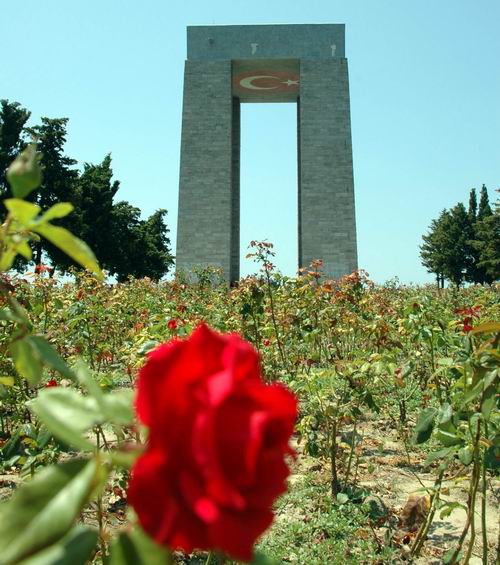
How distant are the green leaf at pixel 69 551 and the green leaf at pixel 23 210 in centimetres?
22

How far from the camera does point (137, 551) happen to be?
0.95 feet


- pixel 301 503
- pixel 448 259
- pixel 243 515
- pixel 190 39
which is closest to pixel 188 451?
pixel 243 515

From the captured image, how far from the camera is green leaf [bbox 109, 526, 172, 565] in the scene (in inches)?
11.2

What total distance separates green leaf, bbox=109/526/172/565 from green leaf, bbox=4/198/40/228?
229mm

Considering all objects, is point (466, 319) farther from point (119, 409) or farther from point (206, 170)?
point (206, 170)

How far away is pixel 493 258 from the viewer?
26828 millimetres

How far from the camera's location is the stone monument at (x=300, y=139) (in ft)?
56.0

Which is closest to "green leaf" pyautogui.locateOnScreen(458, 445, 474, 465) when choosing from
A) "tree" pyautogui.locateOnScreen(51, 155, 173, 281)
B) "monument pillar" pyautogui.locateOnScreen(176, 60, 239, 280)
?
"monument pillar" pyautogui.locateOnScreen(176, 60, 239, 280)

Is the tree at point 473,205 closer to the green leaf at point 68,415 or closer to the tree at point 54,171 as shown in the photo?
the tree at point 54,171

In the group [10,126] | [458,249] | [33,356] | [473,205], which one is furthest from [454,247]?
[33,356]

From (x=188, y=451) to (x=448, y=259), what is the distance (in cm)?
3371

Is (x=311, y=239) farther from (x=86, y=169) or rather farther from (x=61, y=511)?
(x=61, y=511)

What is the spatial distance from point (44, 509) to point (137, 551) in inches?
2.0

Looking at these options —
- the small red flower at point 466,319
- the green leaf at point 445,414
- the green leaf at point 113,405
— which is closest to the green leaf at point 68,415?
the green leaf at point 113,405
